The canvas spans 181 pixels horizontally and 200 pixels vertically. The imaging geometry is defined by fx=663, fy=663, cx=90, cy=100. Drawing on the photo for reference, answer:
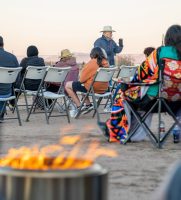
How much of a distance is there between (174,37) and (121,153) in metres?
1.42

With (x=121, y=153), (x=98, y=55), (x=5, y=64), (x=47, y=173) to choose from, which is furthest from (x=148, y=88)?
(x=47, y=173)

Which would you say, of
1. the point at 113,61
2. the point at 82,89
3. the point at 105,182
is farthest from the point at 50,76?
the point at 105,182

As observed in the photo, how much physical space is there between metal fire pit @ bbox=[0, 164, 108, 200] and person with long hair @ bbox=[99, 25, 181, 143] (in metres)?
4.64

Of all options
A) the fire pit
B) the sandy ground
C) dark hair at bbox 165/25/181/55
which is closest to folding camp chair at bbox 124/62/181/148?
the sandy ground

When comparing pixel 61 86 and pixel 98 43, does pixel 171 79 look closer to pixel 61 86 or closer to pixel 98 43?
pixel 61 86

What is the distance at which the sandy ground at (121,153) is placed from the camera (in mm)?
5041

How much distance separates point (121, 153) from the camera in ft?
22.8

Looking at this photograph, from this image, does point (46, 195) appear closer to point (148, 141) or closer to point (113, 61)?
point (148, 141)

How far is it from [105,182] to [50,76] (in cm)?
799

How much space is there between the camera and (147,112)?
24.4 ft

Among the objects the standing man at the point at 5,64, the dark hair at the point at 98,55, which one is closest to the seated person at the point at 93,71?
the dark hair at the point at 98,55

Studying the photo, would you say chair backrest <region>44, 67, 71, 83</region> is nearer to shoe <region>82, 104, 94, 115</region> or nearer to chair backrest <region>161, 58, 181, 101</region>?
shoe <region>82, 104, 94, 115</region>

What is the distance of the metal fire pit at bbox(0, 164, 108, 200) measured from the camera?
2605 millimetres

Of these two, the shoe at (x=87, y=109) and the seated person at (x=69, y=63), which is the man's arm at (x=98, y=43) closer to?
the seated person at (x=69, y=63)
